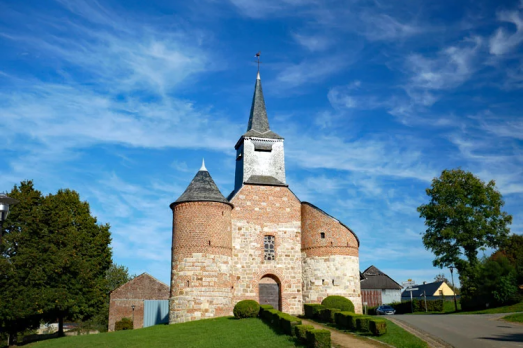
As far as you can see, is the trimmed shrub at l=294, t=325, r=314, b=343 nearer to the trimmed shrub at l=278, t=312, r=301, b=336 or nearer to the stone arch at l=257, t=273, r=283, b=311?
the trimmed shrub at l=278, t=312, r=301, b=336

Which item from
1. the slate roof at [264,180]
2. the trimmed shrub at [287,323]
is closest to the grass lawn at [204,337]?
the trimmed shrub at [287,323]

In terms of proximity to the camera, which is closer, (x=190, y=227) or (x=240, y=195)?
(x=190, y=227)

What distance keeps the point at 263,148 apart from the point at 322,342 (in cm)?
2230

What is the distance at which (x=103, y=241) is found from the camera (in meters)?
34.1

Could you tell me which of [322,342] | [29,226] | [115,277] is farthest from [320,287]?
[115,277]

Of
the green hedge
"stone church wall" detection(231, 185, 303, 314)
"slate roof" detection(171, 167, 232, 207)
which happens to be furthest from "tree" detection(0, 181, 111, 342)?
the green hedge

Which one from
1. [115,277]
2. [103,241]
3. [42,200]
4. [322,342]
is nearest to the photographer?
[322,342]

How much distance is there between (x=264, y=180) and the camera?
35000 millimetres

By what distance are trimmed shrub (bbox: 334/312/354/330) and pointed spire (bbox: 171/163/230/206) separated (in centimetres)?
1131

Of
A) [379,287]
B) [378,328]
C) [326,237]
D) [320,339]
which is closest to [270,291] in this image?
[326,237]

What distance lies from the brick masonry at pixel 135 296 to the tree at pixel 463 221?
85.6 ft

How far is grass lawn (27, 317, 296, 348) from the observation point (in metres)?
18.8

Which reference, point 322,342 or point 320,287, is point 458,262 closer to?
point 320,287

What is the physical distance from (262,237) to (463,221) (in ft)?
66.7
